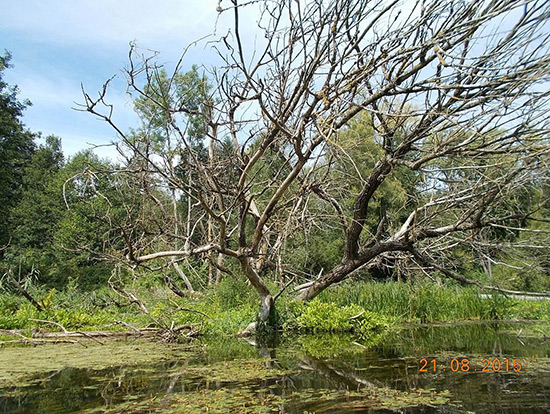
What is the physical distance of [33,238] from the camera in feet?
65.5

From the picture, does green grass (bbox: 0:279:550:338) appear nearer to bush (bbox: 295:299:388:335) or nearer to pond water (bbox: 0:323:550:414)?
bush (bbox: 295:299:388:335)

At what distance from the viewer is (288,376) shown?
410 centimetres

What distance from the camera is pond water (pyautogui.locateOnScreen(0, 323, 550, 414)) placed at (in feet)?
10.2

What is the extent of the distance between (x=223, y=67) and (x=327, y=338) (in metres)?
4.47

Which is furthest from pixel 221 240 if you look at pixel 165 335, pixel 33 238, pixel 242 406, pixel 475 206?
pixel 33 238

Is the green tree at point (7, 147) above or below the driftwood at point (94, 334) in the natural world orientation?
above

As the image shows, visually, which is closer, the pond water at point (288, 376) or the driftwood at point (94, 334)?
the pond water at point (288, 376)
